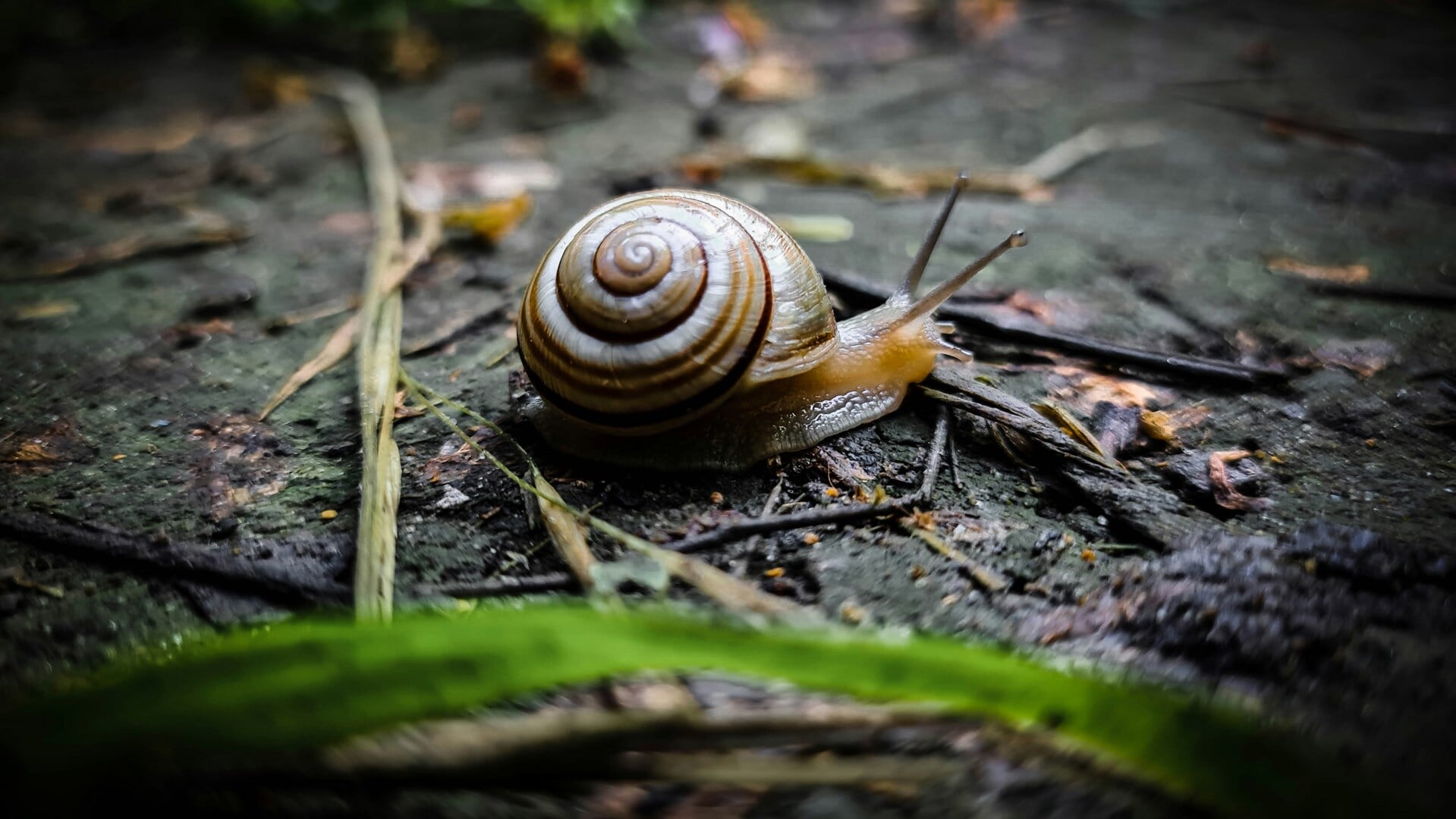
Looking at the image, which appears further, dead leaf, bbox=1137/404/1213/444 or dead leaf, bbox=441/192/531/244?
dead leaf, bbox=441/192/531/244

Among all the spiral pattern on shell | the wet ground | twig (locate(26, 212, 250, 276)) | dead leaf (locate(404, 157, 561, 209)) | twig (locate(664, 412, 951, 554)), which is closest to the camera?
the wet ground

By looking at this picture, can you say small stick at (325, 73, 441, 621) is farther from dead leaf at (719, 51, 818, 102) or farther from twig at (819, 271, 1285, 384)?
dead leaf at (719, 51, 818, 102)

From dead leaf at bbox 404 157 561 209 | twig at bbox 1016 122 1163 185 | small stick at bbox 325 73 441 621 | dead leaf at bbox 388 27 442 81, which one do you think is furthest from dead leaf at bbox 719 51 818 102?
small stick at bbox 325 73 441 621

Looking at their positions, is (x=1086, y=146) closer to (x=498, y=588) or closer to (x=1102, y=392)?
(x=1102, y=392)

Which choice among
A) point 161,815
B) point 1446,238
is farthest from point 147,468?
point 1446,238

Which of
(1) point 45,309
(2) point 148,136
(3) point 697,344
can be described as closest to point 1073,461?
(3) point 697,344

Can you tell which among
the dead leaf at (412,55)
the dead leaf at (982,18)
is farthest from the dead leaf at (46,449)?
the dead leaf at (982,18)

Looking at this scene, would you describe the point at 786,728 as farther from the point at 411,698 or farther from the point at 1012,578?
the point at 1012,578
